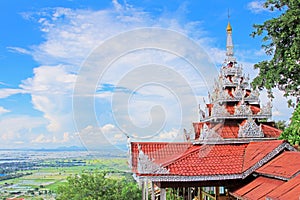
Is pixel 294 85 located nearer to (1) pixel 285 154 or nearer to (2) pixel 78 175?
(1) pixel 285 154

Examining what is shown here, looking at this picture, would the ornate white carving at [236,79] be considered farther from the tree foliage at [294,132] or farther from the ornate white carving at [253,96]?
the tree foliage at [294,132]

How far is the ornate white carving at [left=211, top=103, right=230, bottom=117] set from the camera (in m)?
10.4

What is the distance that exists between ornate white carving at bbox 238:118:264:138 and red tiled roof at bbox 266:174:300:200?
392 cm

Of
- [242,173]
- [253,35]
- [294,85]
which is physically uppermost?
[253,35]

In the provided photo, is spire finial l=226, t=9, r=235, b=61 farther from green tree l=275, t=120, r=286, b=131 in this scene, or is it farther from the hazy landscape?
the hazy landscape

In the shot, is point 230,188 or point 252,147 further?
point 252,147

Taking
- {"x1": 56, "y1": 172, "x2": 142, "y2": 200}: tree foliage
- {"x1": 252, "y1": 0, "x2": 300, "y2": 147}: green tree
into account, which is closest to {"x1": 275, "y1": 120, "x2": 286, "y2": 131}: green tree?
{"x1": 252, "y1": 0, "x2": 300, "y2": 147}: green tree

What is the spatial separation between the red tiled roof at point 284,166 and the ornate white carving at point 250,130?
205 cm

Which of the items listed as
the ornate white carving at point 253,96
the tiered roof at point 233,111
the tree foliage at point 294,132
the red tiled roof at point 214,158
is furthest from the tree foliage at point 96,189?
the tree foliage at point 294,132

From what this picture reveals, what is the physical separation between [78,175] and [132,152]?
1141cm

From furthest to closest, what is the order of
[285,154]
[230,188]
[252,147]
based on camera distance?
1. [252,147]
2. [230,188]
3. [285,154]

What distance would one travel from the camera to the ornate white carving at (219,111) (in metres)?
10.4

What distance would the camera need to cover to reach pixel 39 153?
19.0m

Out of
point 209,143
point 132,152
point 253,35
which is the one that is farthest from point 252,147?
point 253,35
